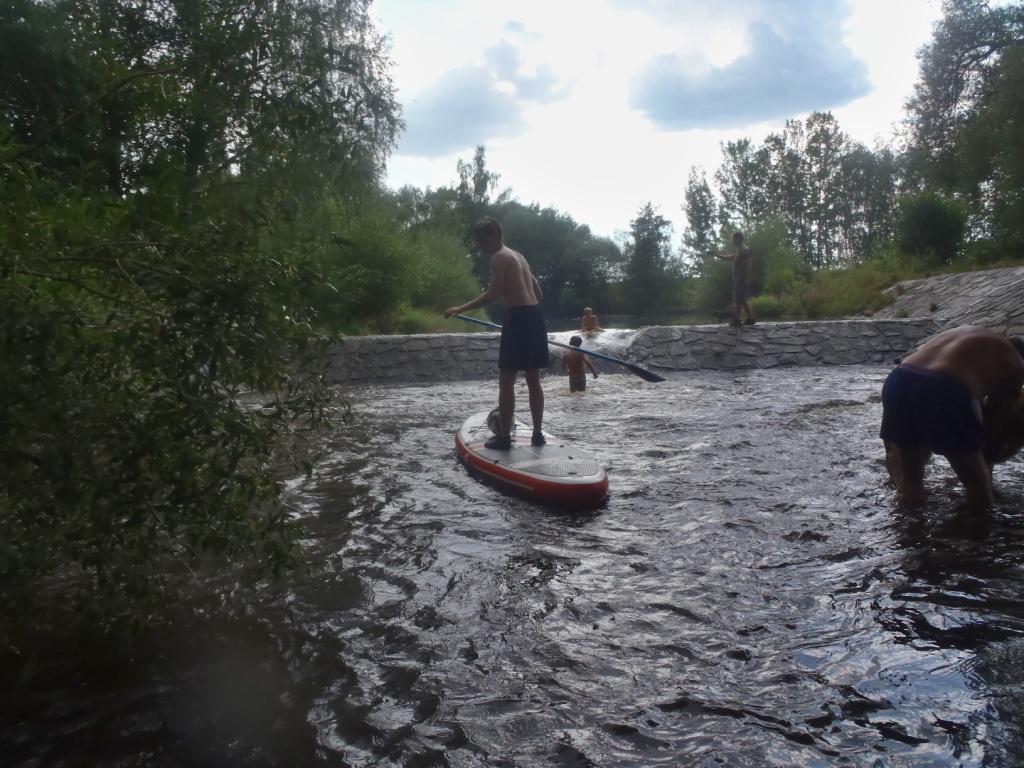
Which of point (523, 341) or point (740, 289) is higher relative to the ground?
point (740, 289)

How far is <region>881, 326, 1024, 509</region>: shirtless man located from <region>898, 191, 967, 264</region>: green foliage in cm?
1869

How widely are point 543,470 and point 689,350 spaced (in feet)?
37.5

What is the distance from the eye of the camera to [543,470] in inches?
227

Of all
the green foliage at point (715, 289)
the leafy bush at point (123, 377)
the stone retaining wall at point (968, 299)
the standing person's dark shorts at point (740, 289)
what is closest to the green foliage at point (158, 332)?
the leafy bush at point (123, 377)

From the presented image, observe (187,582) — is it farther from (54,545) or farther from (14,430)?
(14,430)

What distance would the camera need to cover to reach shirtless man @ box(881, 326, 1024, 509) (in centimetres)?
438

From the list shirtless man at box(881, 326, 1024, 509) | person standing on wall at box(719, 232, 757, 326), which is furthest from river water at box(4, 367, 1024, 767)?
person standing on wall at box(719, 232, 757, 326)

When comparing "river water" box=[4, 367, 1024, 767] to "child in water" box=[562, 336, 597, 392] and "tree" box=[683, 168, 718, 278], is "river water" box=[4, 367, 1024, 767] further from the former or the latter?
"tree" box=[683, 168, 718, 278]

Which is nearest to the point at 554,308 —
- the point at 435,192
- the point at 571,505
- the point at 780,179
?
the point at 435,192

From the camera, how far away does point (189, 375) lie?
8.75 feet

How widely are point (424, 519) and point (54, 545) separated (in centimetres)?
284

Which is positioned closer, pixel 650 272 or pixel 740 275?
pixel 740 275

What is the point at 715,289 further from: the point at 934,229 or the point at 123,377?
the point at 123,377

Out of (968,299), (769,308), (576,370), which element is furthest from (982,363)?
(769,308)
